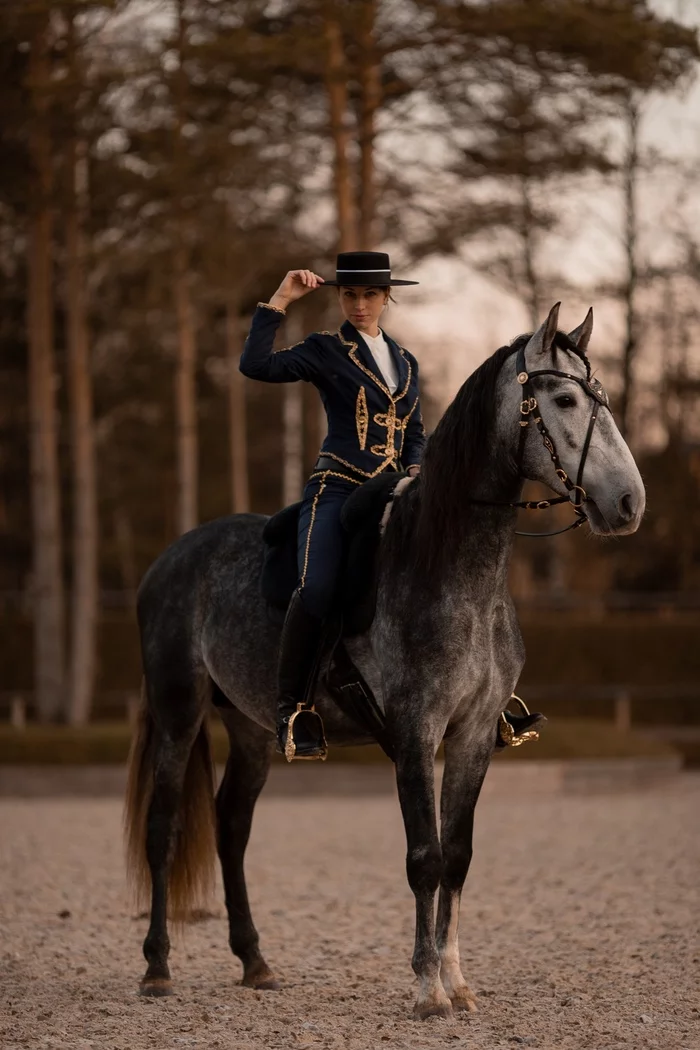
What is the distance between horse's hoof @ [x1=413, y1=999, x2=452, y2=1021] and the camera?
564 cm

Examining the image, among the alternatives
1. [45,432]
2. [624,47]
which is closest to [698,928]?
[624,47]

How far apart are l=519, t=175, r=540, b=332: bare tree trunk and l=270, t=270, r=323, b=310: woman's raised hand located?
13155 mm

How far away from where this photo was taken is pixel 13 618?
2570 centimetres

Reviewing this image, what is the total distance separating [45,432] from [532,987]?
1546cm

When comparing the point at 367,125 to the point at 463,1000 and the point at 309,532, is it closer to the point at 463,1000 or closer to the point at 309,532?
the point at 309,532

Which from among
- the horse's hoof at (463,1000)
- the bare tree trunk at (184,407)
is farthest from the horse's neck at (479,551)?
the bare tree trunk at (184,407)

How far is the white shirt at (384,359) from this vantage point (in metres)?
6.22

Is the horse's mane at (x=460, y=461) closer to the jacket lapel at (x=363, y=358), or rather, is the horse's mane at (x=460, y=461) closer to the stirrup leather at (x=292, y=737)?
the jacket lapel at (x=363, y=358)

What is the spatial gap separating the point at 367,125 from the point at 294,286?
1358 centimetres

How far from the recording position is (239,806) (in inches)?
279

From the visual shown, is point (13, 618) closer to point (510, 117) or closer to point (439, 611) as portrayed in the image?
point (510, 117)

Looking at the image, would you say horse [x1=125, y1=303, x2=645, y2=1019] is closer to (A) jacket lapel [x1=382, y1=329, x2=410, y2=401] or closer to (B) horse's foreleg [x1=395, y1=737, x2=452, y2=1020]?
(B) horse's foreleg [x1=395, y1=737, x2=452, y2=1020]

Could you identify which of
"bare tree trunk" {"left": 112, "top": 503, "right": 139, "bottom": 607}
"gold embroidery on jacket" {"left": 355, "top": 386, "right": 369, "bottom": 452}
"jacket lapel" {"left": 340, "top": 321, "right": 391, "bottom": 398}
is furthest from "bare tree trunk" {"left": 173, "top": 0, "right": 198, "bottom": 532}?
"gold embroidery on jacket" {"left": 355, "top": 386, "right": 369, "bottom": 452}

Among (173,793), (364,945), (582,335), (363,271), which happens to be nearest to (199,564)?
(173,793)
